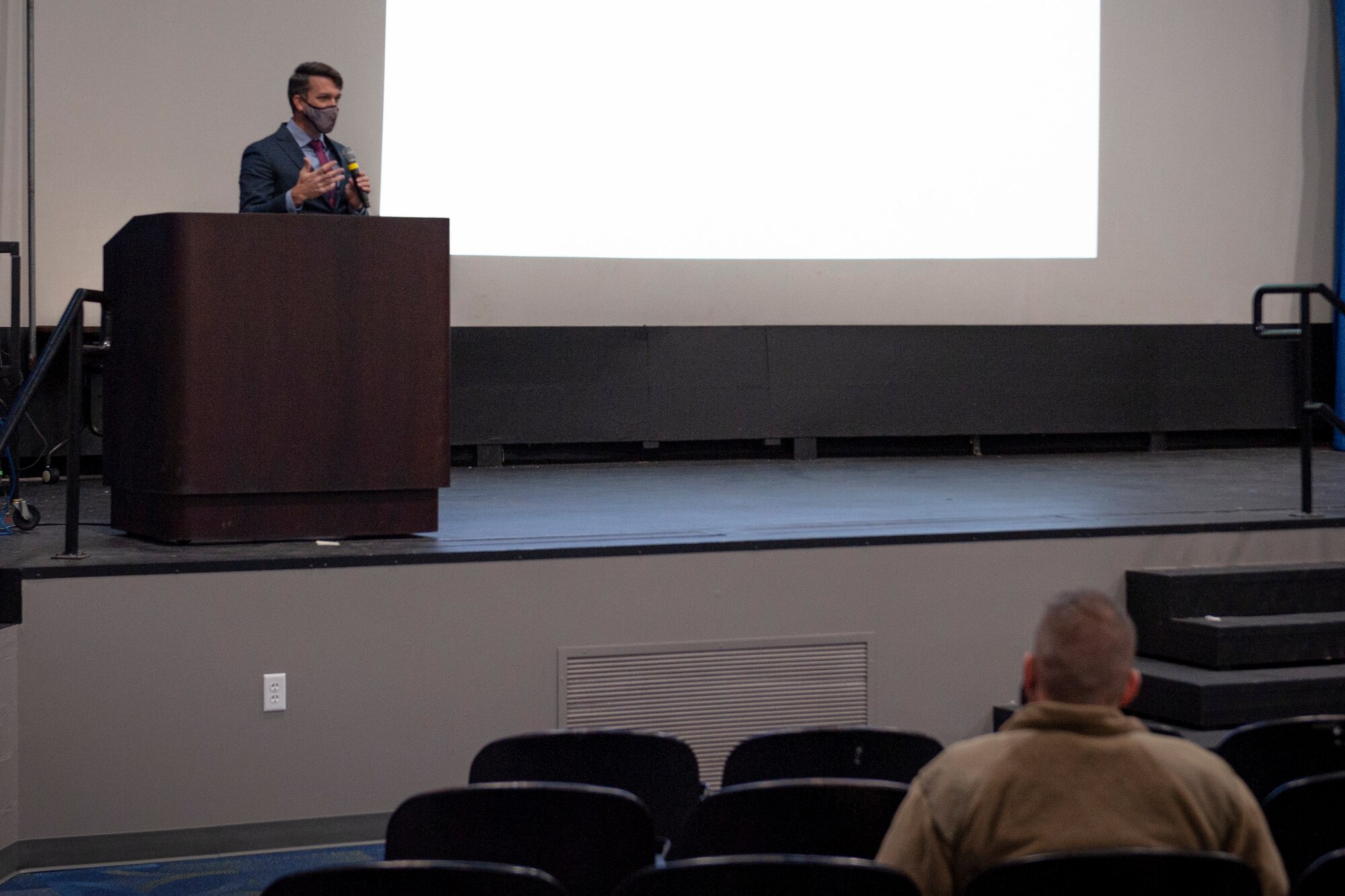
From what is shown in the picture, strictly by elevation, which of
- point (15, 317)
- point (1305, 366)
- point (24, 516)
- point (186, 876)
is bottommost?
point (186, 876)

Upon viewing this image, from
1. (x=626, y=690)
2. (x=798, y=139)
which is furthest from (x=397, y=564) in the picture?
(x=798, y=139)

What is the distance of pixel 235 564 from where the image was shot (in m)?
3.49

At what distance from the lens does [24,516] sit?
4145 millimetres

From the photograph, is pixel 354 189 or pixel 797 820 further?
pixel 354 189

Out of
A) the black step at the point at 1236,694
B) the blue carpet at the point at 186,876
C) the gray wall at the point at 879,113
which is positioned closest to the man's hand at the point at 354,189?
the blue carpet at the point at 186,876

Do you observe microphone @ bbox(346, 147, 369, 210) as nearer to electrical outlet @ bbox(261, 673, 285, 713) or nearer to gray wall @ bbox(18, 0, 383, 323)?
electrical outlet @ bbox(261, 673, 285, 713)

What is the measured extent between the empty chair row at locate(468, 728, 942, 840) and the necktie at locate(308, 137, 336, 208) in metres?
2.25

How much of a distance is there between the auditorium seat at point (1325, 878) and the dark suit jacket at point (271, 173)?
309 centimetres

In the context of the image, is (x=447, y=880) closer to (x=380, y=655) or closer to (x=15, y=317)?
(x=380, y=655)

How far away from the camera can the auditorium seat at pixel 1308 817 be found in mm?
A: 2027

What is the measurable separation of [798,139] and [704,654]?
403 centimetres

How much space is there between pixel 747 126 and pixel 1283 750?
209 inches

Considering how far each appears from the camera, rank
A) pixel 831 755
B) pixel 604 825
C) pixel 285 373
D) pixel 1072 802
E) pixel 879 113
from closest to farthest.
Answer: pixel 1072 802
pixel 604 825
pixel 831 755
pixel 285 373
pixel 879 113

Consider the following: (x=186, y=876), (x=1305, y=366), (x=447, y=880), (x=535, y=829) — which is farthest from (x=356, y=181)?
(x=1305, y=366)
